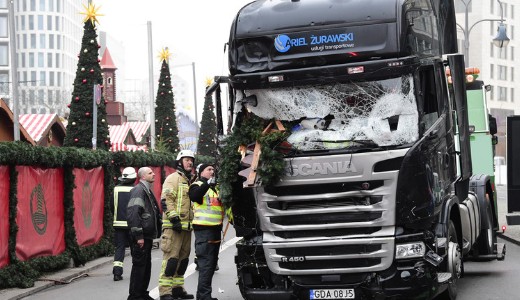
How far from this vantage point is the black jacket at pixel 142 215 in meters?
12.8

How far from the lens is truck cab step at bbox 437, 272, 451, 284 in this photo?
1095cm

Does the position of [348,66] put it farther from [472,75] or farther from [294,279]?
[472,75]

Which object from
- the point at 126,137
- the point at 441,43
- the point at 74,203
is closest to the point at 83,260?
the point at 74,203

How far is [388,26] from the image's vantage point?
1091 cm

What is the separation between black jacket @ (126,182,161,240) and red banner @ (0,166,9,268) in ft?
10.0

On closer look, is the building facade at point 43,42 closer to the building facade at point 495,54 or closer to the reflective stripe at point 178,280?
the building facade at point 495,54

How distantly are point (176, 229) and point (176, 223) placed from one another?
153 millimetres

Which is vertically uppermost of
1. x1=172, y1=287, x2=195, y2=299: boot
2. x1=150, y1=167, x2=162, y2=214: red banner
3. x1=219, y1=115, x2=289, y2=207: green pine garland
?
x1=219, y1=115, x2=289, y2=207: green pine garland

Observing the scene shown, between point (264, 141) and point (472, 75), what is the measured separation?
8372 mm

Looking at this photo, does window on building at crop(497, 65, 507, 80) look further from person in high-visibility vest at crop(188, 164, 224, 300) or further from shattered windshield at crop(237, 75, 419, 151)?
shattered windshield at crop(237, 75, 419, 151)

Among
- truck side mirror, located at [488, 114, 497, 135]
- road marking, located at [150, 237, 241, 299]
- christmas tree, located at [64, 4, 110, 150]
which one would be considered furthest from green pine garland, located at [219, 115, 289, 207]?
christmas tree, located at [64, 4, 110, 150]

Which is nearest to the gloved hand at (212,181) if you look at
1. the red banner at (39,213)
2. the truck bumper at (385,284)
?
the truck bumper at (385,284)

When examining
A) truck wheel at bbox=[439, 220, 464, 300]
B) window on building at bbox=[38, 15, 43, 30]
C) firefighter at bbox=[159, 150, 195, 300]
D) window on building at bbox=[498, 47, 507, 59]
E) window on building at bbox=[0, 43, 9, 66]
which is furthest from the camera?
window on building at bbox=[38, 15, 43, 30]

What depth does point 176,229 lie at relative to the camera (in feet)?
43.2
